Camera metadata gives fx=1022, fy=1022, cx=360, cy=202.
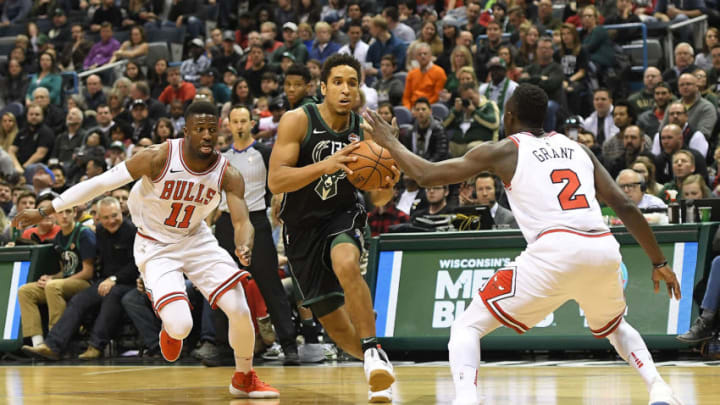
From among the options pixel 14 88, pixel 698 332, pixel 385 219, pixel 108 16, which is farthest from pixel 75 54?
pixel 698 332

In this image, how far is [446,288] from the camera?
9.88 m

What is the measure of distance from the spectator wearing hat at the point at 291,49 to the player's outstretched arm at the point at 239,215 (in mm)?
9171

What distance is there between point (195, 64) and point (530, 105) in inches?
523

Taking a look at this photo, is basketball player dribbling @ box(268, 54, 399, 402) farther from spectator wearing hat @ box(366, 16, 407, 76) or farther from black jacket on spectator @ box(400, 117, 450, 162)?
spectator wearing hat @ box(366, 16, 407, 76)

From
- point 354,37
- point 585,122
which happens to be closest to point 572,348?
point 585,122

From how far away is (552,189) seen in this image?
5.36 m

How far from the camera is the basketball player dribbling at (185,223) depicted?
6.86 m

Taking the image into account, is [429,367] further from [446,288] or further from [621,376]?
[621,376]

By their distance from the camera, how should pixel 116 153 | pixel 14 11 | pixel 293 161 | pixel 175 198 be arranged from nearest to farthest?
pixel 293 161, pixel 175 198, pixel 116 153, pixel 14 11

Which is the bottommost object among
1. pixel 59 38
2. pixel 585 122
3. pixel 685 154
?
pixel 685 154

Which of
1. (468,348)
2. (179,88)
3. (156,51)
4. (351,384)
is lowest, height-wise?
(351,384)

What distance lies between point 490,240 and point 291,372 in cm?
230

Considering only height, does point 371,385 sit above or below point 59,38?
below

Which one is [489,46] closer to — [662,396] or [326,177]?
[326,177]
